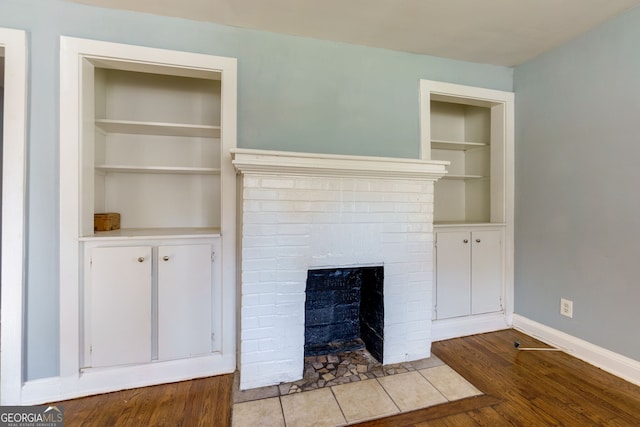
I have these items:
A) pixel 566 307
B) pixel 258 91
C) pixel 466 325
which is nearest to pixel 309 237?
pixel 258 91

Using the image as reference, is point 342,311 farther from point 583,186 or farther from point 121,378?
point 583,186

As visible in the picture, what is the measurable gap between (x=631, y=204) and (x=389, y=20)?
6.56ft

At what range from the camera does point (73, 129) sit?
1.76m

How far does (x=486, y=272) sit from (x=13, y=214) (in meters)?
3.45

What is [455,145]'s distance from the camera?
2926 mm

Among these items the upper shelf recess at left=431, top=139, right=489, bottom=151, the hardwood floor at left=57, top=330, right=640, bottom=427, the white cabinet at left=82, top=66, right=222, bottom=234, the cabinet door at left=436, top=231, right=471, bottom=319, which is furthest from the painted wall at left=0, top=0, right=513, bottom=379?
the cabinet door at left=436, top=231, right=471, bottom=319

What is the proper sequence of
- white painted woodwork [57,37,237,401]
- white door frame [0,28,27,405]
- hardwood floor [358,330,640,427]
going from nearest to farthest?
hardwood floor [358,330,640,427] → white door frame [0,28,27,405] → white painted woodwork [57,37,237,401]

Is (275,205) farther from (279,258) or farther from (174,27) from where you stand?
(174,27)

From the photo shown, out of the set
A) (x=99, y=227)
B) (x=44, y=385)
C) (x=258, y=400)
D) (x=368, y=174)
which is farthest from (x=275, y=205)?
(x=44, y=385)

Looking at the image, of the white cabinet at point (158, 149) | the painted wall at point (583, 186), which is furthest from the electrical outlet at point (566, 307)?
the white cabinet at point (158, 149)

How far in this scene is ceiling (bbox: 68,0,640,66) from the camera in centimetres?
177

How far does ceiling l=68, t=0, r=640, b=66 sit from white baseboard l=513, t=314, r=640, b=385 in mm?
2275

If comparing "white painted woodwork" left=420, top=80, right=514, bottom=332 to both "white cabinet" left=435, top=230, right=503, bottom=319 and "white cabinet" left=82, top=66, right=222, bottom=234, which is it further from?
"white cabinet" left=82, top=66, right=222, bottom=234

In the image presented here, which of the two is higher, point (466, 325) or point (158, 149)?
point (158, 149)
